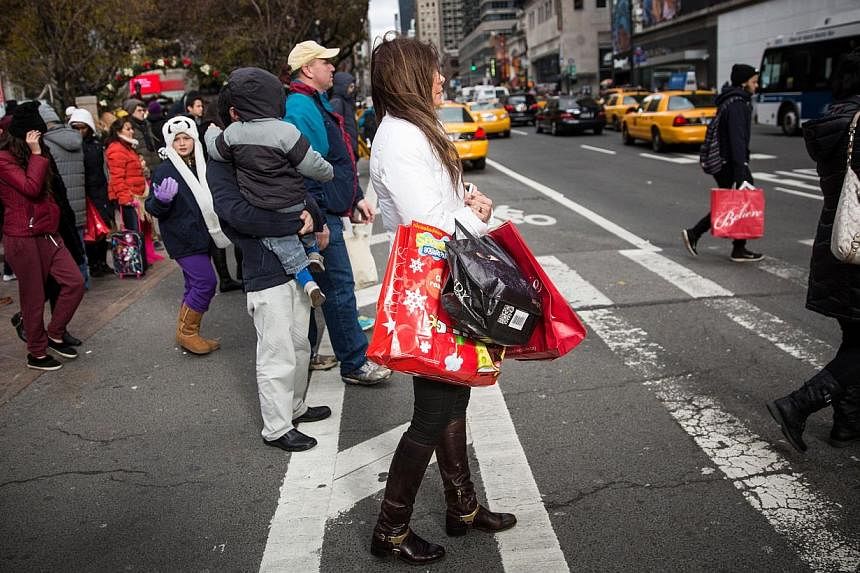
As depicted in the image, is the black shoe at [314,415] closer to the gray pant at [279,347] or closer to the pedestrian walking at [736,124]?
the gray pant at [279,347]

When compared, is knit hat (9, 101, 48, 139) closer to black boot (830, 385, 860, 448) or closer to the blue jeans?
the blue jeans

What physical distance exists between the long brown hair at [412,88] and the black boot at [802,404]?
2198 mm

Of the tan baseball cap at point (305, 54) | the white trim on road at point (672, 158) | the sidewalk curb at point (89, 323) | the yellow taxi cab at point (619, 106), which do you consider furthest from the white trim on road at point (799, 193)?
the yellow taxi cab at point (619, 106)

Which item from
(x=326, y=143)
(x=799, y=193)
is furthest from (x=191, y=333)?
(x=799, y=193)

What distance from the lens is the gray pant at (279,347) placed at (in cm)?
420

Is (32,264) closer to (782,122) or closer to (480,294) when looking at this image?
(480,294)

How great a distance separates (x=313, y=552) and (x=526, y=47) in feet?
412

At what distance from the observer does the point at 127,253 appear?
927cm

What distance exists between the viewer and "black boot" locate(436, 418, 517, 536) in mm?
3223

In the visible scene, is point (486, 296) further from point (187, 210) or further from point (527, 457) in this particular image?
point (187, 210)

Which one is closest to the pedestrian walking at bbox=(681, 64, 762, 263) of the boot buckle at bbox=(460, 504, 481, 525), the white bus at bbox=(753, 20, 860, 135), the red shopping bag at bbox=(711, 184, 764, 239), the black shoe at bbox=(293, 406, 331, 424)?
the red shopping bag at bbox=(711, 184, 764, 239)

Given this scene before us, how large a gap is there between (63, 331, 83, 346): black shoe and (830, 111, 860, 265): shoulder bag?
564cm

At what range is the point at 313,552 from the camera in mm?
3361

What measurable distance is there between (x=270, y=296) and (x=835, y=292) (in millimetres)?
2846
